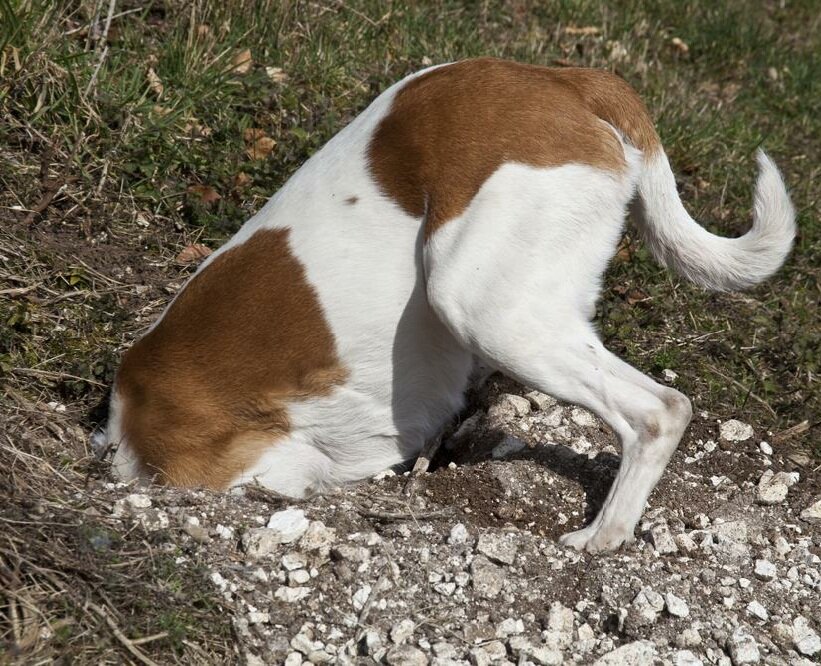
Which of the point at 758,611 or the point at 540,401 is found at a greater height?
the point at 758,611

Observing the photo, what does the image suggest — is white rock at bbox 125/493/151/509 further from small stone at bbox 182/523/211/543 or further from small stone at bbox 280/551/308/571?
small stone at bbox 280/551/308/571

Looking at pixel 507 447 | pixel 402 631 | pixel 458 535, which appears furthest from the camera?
pixel 507 447

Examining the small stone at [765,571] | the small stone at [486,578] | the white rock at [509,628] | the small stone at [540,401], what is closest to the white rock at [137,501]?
the small stone at [486,578]

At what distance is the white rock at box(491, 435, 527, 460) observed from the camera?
13.4 ft

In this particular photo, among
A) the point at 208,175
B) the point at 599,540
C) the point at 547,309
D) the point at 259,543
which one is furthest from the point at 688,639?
the point at 208,175

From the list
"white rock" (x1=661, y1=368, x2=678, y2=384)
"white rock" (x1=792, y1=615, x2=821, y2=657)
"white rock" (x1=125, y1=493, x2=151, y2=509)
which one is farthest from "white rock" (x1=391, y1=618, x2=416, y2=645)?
"white rock" (x1=661, y1=368, x2=678, y2=384)

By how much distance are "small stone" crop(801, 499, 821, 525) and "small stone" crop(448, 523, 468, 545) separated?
4.32 feet

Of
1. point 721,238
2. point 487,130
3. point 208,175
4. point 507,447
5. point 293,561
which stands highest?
point 487,130

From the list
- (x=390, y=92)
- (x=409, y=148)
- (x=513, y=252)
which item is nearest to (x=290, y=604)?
(x=513, y=252)

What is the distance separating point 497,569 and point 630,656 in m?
0.47

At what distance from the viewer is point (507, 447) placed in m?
4.09

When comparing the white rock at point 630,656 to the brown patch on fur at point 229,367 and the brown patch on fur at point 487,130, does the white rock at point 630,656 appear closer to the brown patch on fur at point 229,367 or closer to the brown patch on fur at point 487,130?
the brown patch on fur at point 229,367

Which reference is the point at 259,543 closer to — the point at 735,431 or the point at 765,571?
the point at 765,571

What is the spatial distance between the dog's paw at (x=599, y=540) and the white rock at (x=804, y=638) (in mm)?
571
